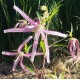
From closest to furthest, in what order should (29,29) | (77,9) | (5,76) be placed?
1. (29,29)
2. (5,76)
3. (77,9)

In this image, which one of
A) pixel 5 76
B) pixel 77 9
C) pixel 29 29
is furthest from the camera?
pixel 77 9

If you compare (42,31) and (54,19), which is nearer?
(42,31)

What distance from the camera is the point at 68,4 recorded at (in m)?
3.64

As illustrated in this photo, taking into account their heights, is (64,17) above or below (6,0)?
below

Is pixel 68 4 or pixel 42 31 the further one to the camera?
pixel 68 4

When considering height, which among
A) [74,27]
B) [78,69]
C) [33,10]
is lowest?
[78,69]

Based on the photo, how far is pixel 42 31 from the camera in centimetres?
174

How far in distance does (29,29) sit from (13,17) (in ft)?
6.10

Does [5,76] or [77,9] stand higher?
[77,9]

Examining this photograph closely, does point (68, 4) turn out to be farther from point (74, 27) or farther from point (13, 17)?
point (13, 17)

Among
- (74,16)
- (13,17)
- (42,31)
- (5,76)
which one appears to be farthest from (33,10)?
(42,31)

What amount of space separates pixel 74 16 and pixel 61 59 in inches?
19.8

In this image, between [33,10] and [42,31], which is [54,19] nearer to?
[33,10]

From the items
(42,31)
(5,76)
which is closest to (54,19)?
(5,76)
